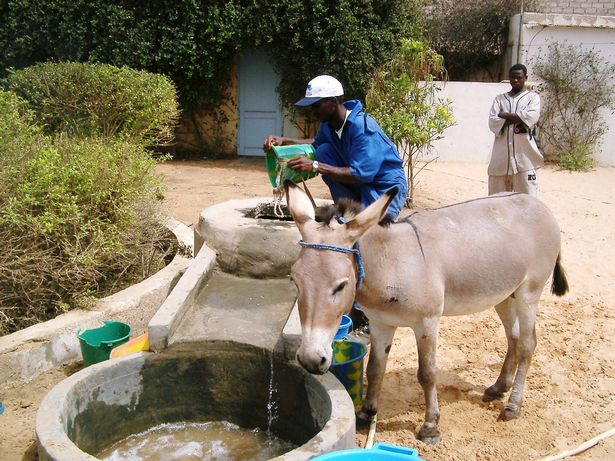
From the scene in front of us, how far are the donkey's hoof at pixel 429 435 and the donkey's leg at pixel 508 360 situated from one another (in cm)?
78

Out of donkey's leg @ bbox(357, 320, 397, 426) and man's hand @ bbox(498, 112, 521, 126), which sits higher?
man's hand @ bbox(498, 112, 521, 126)

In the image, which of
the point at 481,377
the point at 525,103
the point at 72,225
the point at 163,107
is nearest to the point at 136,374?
the point at 72,225

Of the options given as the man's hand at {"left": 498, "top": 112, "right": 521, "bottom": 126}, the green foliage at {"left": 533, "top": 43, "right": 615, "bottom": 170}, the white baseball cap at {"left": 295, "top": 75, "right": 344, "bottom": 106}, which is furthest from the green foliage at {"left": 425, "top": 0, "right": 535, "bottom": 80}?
the white baseball cap at {"left": 295, "top": 75, "right": 344, "bottom": 106}

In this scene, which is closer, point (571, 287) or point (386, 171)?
point (386, 171)

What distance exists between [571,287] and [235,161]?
29.6ft

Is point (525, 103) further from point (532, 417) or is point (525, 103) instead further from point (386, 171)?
point (532, 417)

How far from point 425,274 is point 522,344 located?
47.1 inches

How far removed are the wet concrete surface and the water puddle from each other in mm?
561

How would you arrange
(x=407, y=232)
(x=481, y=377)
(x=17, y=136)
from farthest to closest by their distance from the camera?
(x=17, y=136) → (x=481, y=377) → (x=407, y=232)

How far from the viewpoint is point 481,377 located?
4781 mm

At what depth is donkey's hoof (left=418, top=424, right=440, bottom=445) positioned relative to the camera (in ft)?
12.5

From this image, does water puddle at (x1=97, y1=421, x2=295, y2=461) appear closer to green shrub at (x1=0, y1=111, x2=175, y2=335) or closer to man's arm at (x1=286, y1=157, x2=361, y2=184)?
green shrub at (x1=0, y1=111, x2=175, y2=335)

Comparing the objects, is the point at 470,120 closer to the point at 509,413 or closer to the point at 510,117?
the point at 510,117

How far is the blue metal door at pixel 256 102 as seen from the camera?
46.8ft
